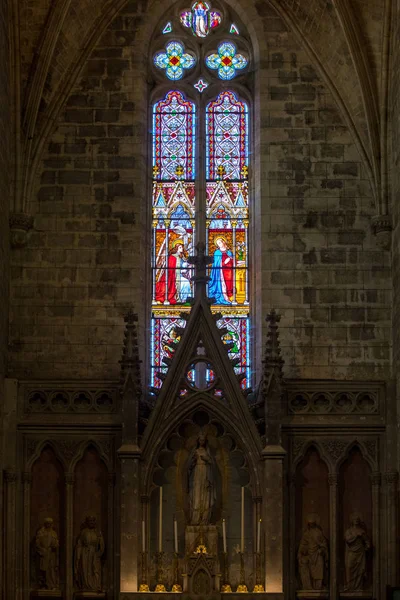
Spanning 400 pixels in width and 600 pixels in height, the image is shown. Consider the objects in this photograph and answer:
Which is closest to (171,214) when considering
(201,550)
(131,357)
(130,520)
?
(131,357)

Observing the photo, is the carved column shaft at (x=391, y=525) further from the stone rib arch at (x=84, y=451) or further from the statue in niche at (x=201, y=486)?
the stone rib arch at (x=84, y=451)

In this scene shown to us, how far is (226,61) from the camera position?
28.6 meters

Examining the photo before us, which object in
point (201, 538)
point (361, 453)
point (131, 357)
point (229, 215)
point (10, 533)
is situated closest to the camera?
point (201, 538)

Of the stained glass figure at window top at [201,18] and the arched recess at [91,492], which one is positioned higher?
the stained glass figure at window top at [201,18]

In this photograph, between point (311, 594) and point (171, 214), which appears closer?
point (311, 594)

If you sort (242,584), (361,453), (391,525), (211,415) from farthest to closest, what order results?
1. (361,453)
2. (211,415)
3. (391,525)
4. (242,584)

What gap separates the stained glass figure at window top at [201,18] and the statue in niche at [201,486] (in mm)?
7512

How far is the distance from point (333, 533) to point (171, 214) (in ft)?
20.1

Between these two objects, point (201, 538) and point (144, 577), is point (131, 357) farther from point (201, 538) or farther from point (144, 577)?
point (144, 577)

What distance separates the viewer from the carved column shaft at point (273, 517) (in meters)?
24.6

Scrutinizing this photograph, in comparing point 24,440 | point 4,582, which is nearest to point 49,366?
point 24,440

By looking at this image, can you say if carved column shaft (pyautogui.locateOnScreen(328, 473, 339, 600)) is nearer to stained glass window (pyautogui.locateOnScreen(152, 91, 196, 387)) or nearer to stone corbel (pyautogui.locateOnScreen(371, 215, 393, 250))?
stained glass window (pyautogui.locateOnScreen(152, 91, 196, 387))

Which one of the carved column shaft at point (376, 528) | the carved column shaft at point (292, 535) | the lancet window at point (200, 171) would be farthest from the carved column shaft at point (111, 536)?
the carved column shaft at point (376, 528)

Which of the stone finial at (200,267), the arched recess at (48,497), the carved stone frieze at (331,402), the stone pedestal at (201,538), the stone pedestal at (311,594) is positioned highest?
the stone finial at (200,267)
